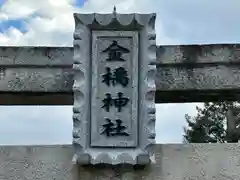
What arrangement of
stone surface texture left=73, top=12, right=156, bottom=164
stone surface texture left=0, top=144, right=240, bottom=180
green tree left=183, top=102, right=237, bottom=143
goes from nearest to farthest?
stone surface texture left=73, top=12, right=156, bottom=164 < stone surface texture left=0, top=144, right=240, bottom=180 < green tree left=183, top=102, right=237, bottom=143

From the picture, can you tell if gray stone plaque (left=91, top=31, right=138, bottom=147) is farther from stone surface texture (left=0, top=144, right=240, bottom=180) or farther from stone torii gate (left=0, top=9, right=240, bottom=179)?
stone torii gate (left=0, top=9, right=240, bottom=179)

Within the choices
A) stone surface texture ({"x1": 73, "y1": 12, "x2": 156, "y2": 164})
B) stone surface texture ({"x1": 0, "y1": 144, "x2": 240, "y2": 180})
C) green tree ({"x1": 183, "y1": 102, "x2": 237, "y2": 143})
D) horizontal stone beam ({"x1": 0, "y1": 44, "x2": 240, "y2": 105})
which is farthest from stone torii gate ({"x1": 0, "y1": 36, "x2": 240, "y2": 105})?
green tree ({"x1": 183, "y1": 102, "x2": 237, "y2": 143})

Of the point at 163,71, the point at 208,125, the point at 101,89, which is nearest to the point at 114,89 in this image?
the point at 101,89

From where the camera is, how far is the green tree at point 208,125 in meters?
15.6

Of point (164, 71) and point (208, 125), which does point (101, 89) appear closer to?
point (164, 71)

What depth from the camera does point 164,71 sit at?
13.8 ft

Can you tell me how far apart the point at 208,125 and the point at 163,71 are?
40.3ft

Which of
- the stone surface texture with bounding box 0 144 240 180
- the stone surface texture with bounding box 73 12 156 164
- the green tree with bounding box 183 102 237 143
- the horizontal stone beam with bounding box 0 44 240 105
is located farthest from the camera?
the green tree with bounding box 183 102 237 143

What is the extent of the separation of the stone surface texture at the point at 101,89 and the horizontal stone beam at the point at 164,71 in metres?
0.36

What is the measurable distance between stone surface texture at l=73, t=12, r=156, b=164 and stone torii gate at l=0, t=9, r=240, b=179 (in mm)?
357

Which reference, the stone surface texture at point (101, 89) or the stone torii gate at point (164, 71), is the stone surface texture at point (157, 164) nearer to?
the stone surface texture at point (101, 89)

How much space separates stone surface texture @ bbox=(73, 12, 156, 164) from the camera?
3.72 metres

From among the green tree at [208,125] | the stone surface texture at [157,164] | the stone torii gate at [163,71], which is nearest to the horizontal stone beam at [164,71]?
the stone torii gate at [163,71]

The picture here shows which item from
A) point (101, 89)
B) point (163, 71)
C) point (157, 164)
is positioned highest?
point (163, 71)
